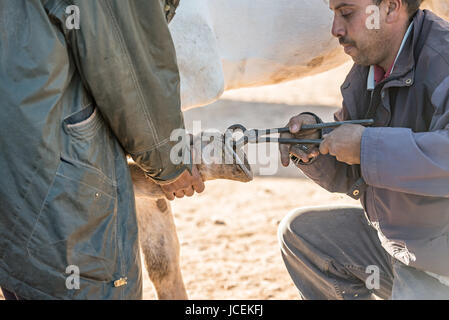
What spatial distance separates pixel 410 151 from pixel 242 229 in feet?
7.60

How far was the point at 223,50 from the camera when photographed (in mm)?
2730

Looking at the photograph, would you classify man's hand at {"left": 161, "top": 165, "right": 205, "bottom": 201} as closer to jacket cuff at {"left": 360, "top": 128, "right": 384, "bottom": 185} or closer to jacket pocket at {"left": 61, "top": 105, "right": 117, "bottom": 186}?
jacket pocket at {"left": 61, "top": 105, "right": 117, "bottom": 186}

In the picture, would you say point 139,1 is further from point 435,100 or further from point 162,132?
point 435,100

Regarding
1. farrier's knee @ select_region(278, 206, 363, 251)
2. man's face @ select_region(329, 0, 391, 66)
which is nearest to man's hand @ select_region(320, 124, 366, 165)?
man's face @ select_region(329, 0, 391, 66)

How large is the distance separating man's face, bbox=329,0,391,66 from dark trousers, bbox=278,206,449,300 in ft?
1.99

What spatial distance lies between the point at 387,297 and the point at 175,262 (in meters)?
1.01

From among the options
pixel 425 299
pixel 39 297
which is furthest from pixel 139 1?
pixel 425 299

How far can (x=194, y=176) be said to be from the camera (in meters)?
1.90

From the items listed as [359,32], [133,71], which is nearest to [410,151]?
[359,32]

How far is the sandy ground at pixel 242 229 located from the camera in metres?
3.14

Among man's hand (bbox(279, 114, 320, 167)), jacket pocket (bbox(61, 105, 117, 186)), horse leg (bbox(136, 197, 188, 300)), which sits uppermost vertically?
jacket pocket (bbox(61, 105, 117, 186))

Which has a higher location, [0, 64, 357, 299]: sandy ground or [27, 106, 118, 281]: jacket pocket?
[27, 106, 118, 281]: jacket pocket

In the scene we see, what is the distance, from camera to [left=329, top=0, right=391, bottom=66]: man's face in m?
1.83
